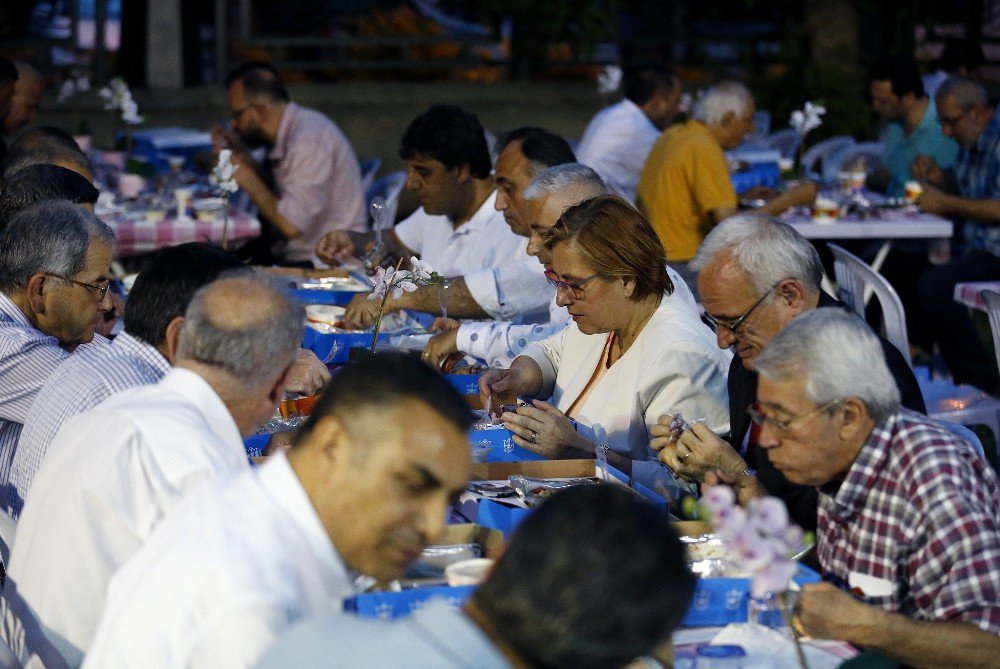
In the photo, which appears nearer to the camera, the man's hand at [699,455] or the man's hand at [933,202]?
the man's hand at [699,455]

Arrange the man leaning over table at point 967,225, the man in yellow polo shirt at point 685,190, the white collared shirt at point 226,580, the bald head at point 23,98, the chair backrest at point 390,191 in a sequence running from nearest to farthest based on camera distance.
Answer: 1. the white collared shirt at point 226,580
2. the man in yellow polo shirt at point 685,190
3. the man leaning over table at point 967,225
4. the chair backrest at point 390,191
5. the bald head at point 23,98

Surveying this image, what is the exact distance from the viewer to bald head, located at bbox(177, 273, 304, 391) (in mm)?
2354

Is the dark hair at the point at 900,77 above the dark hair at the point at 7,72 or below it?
above

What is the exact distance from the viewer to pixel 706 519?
2803 mm

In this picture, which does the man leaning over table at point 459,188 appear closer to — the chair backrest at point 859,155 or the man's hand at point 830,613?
the man's hand at point 830,613

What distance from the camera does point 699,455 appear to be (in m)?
3.14

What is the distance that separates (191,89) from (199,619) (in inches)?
430

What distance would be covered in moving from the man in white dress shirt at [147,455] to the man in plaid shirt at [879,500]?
0.96 meters

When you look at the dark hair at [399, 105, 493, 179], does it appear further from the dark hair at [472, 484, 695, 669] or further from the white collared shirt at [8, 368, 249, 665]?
the dark hair at [472, 484, 695, 669]

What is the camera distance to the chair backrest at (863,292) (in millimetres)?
5129

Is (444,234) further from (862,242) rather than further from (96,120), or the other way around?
(96,120)

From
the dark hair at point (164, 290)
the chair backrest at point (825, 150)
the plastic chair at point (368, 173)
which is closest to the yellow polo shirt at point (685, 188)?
the plastic chair at point (368, 173)

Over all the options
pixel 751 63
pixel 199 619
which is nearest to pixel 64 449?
pixel 199 619

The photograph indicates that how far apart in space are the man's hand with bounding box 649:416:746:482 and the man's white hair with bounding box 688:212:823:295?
45 cm
